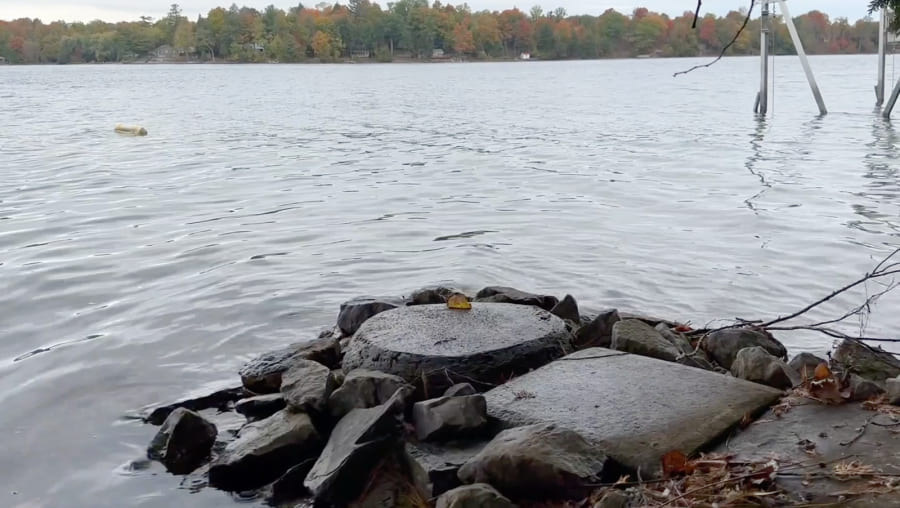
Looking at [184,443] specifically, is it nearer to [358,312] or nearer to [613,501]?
[358,312]

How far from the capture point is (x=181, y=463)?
5336 mm

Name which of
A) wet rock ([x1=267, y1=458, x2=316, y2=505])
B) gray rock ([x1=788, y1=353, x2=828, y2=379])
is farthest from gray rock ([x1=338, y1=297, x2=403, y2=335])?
gray rock ([x1=788, y1=353, x2=828, y2=379])

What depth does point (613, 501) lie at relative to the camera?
3.84 meters

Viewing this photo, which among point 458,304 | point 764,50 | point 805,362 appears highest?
point 764,50

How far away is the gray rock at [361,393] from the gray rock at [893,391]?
8.41ft

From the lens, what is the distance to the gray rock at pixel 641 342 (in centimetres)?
608

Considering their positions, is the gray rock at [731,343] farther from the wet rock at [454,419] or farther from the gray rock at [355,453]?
the gray rock at [355,453]

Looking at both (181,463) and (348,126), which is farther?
(348,126)

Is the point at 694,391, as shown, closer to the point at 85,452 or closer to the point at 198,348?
the point at 85,452

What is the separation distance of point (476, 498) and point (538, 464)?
0.35m

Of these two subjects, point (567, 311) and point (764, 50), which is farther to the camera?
point (764, 50)

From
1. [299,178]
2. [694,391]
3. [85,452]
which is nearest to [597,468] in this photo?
[694,391]

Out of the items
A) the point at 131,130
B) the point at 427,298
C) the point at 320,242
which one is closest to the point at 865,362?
the point at 427,298

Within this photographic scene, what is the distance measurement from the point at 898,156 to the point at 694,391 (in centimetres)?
1874
